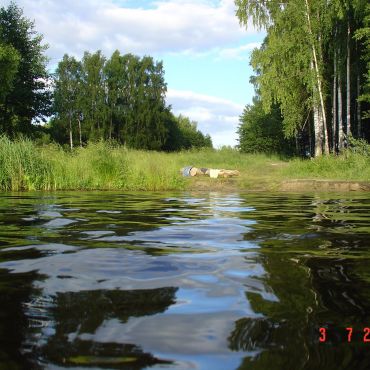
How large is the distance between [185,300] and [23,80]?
103ft

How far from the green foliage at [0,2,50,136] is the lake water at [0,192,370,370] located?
1051 inches

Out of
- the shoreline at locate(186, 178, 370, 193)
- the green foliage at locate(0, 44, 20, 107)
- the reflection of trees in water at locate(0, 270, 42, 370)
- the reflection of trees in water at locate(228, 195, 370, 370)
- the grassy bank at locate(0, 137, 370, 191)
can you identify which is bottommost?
the reflection of trees in water at locate(228, 195, 370, 370)

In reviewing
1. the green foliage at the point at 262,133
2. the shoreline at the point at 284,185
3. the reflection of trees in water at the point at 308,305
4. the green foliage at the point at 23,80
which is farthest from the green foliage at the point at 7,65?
the reflection of trees in water at the point at 308,305

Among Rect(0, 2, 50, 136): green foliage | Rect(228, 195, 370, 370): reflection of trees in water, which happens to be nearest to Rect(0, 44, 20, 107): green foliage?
Rect(0, 2, 50, 136): green foliage

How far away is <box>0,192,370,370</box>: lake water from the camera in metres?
1.29

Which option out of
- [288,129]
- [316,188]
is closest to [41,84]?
[288,129]

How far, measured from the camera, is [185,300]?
1840mm

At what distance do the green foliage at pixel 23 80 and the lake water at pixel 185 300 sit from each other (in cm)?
2669

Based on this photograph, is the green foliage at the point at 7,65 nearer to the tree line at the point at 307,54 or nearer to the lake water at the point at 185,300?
the tree line at the point at 307,54

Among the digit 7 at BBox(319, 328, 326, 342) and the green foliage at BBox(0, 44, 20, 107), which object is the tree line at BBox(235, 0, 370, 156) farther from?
the digit 7 at BBox(319, 328, 326, 342)

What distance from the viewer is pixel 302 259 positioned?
2621 millimetres

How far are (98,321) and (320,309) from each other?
2.95 ft
